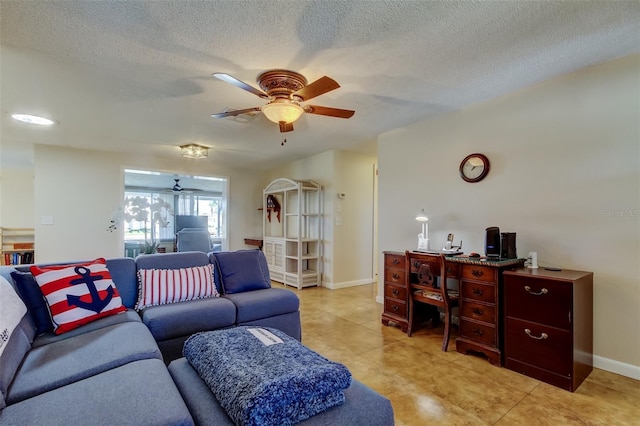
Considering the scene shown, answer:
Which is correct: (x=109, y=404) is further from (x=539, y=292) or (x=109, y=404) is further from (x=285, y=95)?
(x=539, y=292)

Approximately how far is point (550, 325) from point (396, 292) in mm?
1385

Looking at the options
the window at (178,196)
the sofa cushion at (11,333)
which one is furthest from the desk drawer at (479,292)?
the window at (178,196)

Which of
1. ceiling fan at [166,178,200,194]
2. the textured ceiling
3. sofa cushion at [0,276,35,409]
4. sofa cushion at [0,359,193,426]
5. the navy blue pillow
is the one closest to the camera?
sofa cushion at [0,359,193,426]

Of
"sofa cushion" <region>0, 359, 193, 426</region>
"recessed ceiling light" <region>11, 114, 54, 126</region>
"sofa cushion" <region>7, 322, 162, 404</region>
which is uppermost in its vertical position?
"recessed ceiling light" <region>11, 114, 54, 126</region>

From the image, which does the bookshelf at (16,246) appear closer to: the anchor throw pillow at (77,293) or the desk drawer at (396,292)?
the anchor throw pillow at (77,293)

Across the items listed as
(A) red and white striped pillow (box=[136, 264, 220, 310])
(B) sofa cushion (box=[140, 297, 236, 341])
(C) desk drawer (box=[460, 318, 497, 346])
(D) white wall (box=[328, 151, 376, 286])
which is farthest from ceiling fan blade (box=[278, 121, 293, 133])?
(D) white wall (box=[328, 151, 376, 286])

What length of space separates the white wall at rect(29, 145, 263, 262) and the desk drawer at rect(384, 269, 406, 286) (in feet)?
14.8

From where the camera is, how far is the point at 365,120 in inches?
139

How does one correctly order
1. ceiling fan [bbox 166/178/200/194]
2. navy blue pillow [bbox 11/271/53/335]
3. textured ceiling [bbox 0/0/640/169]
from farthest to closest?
ceiling fan [bbox 166/178/200/194], navy blue pillow [bbox 11/271/53/335], textured ceiling [bbox 0/0/640/169]

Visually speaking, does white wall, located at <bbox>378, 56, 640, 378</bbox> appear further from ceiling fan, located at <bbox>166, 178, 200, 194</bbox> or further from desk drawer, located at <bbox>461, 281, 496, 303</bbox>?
ceiling fan, located at <bbox>166, 178, 200, 194</bbox>

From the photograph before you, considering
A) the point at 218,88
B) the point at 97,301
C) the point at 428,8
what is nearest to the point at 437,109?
the point at 428,8

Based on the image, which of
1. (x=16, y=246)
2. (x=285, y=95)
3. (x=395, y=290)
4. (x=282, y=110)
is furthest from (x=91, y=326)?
(x=16, y=246)

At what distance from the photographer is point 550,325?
6.99 ft

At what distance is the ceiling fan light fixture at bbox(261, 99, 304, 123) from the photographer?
2.33 m
